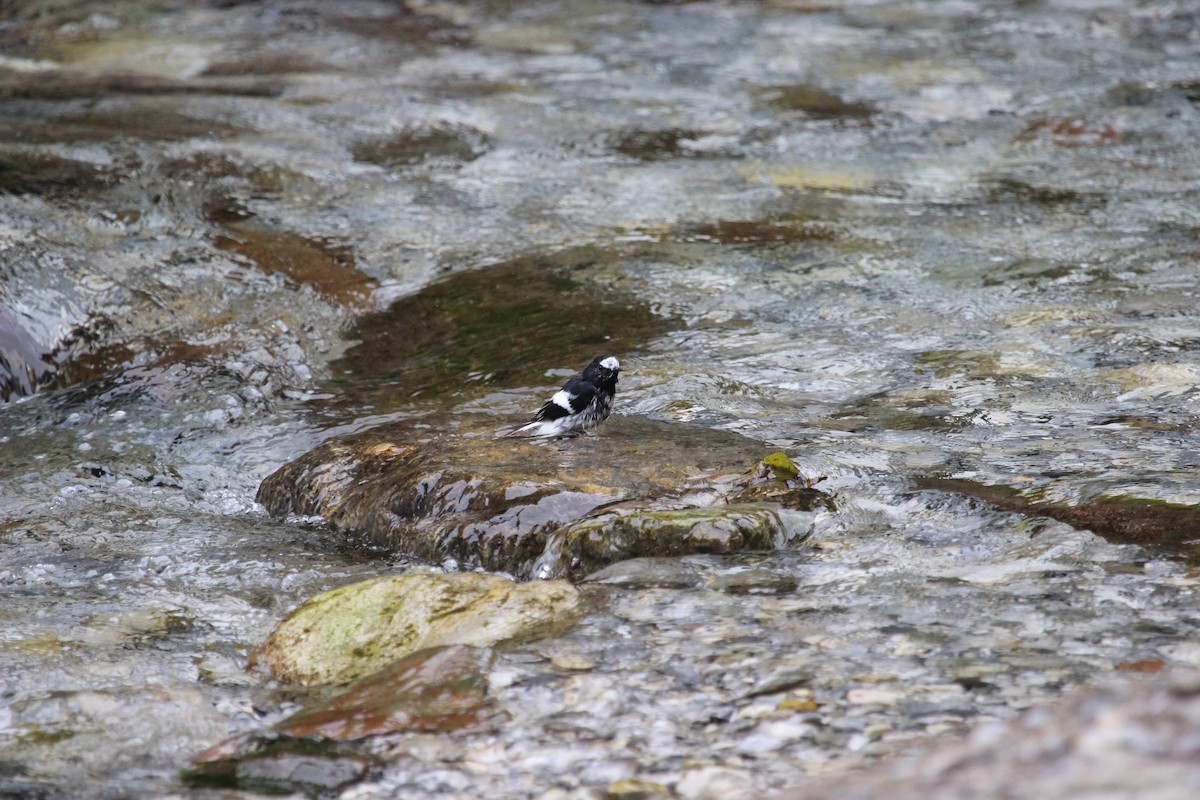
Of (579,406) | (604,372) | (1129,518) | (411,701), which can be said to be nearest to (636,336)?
(604,372)

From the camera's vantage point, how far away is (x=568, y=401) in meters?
6.37

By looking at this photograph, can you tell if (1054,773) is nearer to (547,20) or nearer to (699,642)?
(699,642)

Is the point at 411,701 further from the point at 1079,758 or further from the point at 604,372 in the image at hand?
the point at 604,372

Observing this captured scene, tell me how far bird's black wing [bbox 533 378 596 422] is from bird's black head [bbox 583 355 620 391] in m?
0.11

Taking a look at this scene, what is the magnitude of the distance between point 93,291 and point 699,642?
235 inches

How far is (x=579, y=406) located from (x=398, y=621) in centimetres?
204

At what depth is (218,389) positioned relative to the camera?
782cm

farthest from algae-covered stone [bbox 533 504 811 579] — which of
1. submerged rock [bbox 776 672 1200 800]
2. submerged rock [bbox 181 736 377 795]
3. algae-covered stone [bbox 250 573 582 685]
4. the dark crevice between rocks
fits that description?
submerged rock [bbox 776 672 1200 800]

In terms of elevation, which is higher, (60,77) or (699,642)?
(60,77)

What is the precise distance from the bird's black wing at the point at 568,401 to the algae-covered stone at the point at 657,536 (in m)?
1.18

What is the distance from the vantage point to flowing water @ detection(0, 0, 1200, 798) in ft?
13.1

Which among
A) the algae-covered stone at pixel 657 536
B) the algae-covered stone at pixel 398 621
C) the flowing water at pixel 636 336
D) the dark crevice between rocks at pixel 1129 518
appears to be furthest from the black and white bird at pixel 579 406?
the dark crevice between rocks at pixel 1129 518

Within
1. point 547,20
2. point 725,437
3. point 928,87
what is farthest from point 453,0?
point 725,437

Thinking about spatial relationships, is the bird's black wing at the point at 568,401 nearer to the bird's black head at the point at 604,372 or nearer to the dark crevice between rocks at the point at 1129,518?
the bird's black head at the point at 604,372
